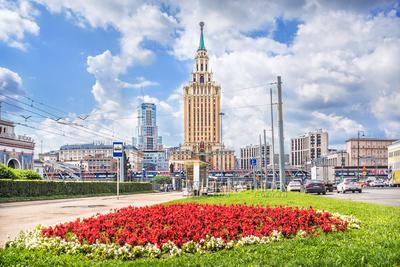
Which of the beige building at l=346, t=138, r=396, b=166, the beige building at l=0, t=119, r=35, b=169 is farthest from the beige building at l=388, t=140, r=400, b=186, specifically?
the beige building at l=0, t=119, r=35, b=169

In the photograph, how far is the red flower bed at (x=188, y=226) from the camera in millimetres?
7930

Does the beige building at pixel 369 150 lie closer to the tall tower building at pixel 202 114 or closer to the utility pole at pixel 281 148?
the tall tower building at pixel 202 114

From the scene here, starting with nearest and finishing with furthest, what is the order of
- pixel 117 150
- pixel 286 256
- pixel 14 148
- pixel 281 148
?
pixel 286 256 < pixel 281 148 < pixel 117 150 < pixel 14 148

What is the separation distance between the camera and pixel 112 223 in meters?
9.36

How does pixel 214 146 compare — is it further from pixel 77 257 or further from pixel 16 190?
pixel 77 257

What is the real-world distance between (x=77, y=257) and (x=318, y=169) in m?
59.0

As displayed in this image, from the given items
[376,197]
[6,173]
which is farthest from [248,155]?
[6,173]

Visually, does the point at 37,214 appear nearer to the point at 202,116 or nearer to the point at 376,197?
the point at 376,197

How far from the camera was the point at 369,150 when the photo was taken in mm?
167250

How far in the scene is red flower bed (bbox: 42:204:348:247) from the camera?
7930 millimetres

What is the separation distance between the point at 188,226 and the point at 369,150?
17136 centimetres

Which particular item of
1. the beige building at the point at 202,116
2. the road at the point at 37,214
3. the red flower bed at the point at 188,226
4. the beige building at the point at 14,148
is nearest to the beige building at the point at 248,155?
the beige building at the point at 202,116

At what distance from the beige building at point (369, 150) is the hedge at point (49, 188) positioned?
12989 cm

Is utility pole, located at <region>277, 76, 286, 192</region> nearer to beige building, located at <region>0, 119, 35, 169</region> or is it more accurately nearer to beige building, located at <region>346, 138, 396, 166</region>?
beige building, located at <region>0, 119, 35, 169</region>
